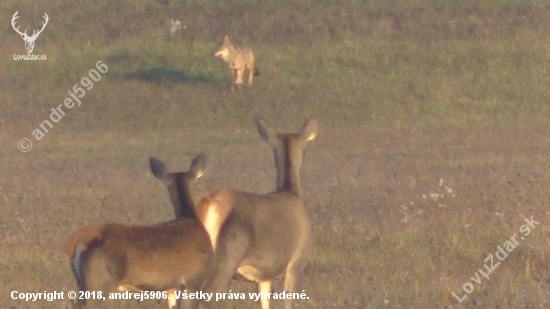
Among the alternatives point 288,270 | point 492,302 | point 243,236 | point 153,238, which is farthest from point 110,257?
point 492,302

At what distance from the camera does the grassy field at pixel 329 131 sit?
8.81 meters

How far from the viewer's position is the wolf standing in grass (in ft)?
75.3

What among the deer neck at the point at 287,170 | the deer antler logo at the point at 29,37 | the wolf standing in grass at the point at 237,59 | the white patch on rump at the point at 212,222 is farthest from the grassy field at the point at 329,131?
the white patch on rump at the point at 212,222

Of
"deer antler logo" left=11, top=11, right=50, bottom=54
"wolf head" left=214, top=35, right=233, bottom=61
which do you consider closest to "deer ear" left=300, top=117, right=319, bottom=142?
"wolf head" left=214, top=35, right=233, bottom=61

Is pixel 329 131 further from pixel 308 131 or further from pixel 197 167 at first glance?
pixel 197 167

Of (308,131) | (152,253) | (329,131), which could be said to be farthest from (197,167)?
(329,131)

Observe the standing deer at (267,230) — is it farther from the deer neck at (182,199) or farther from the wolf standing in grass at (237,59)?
the wolf standing in grass at (237,59)

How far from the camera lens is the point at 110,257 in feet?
17.7

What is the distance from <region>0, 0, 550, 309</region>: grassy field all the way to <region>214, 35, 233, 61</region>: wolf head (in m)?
0.41

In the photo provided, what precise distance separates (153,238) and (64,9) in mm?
22812

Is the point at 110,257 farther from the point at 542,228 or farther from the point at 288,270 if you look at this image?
the point at 542,228

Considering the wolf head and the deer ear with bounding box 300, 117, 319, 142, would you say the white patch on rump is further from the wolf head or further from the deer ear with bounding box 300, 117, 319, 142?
the wolf head

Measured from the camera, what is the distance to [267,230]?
20.6 feet

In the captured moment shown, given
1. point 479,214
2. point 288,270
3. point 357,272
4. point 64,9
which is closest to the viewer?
point 288,270
